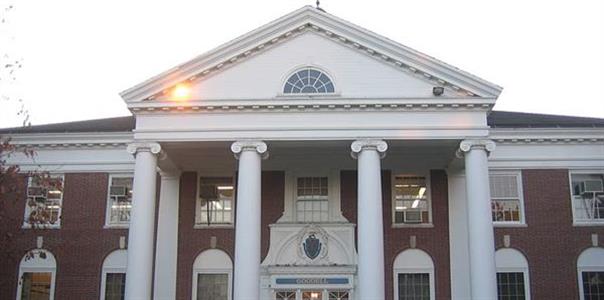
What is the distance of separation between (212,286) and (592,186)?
14190mm

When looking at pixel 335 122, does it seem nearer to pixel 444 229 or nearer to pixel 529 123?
pixel 444 229

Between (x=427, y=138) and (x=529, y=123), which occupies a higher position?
(x=529, y=123)

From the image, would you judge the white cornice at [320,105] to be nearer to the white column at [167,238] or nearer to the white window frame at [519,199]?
the white column at [167,238]

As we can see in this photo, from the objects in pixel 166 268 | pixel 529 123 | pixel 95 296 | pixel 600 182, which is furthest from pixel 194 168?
pixel 600 182

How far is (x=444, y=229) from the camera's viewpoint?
2778cm

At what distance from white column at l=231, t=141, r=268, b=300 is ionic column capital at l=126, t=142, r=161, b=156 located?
247cm

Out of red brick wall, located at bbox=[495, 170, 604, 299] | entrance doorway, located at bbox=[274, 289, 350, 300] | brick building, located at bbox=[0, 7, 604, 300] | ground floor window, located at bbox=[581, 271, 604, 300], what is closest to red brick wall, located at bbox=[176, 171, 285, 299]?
brick building, located at bbox=[0, 7, 604, 300]

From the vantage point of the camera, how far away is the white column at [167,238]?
27594 mm

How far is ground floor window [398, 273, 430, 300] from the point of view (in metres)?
27.3

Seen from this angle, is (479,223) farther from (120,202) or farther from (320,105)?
(120,202)

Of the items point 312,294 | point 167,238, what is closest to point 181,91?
point 167,238

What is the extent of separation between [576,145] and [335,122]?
971 centimetres

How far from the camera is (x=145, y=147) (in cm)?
2486

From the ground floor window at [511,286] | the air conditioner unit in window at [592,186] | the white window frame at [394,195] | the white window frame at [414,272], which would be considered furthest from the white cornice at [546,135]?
the white window frame at [414,272]
